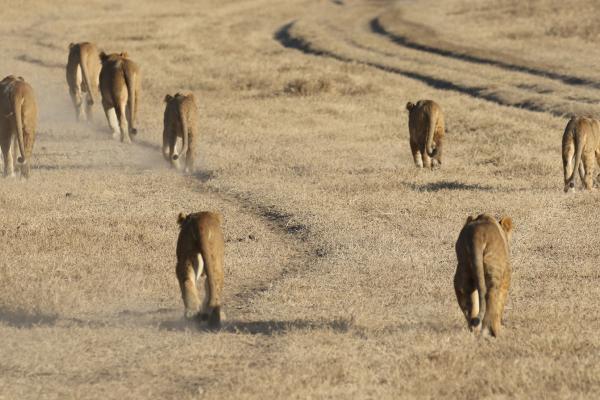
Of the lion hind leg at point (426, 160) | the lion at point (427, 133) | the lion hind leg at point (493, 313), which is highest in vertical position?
the lion hind leg at point (493, 313)

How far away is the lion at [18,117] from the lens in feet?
59.9

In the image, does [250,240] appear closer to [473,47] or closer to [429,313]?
[429,313]

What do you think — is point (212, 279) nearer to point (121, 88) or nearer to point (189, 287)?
point (189, 287)

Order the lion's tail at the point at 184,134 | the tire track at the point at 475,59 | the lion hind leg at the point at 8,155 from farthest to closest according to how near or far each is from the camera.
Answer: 1. the tire track at the point at 475,59
2. the lion's tail at the point at 184,134
3. the lion hind leg at the point at 8,155

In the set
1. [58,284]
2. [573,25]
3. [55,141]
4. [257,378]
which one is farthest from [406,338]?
[573,25]

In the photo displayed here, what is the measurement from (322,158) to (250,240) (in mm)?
6600

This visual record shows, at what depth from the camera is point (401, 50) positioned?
41.1m

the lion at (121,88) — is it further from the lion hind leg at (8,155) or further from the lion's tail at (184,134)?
the lion hind leg at (8,155)

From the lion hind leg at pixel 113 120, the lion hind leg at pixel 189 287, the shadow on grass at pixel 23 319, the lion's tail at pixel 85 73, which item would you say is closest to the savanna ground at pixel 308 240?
the shadow on grass at pixel 23 319

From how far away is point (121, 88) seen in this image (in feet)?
73.4

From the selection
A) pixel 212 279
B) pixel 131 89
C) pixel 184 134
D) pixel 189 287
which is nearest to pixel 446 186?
pixel 184 134

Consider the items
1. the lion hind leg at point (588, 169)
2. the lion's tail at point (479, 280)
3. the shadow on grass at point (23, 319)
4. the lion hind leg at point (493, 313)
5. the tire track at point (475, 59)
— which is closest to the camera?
the lion's tail at point (479, 280)

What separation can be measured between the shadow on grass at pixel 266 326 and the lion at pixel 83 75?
15551 millimetres

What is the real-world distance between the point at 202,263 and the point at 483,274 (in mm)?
2352
